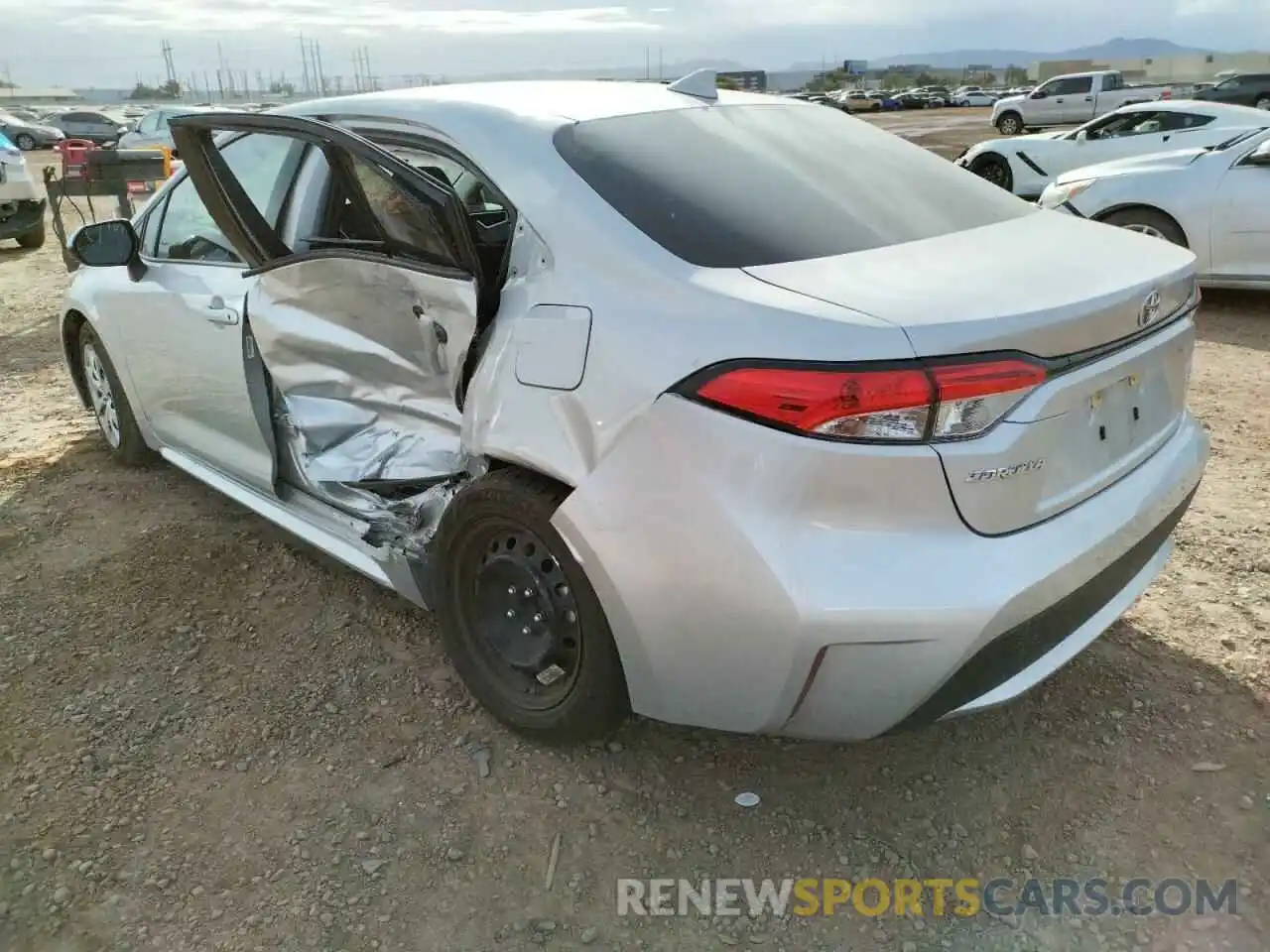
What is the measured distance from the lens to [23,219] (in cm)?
1102

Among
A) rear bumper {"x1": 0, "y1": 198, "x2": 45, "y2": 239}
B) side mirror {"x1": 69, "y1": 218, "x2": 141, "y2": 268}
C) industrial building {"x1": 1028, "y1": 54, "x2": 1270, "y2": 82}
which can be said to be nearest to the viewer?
side mirror {"x1": 69, "y1": 218, "x2": 141, "y2": 268}

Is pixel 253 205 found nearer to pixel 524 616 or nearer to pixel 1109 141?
pixel 524 616

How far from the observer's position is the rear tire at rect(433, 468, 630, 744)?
91.4 inches

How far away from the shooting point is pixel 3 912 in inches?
87.6

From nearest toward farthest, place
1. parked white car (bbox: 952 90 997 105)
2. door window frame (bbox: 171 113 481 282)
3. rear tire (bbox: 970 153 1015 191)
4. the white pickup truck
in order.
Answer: door window frame (bbox: 171 113 481 282) < rear tire (bbox: 970 153 1015 191) < the white pickup truck < parked white car (bbox: 952 90 997 105)

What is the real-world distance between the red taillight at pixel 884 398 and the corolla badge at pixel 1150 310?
52cm

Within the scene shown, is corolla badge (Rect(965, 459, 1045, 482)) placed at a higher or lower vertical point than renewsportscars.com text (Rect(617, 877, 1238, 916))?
higher

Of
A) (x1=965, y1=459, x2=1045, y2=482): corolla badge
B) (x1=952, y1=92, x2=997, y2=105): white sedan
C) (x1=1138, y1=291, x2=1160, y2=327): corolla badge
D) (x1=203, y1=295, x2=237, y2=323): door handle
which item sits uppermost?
(x1=952, y1=92, x2=997, y2=105): white sedan

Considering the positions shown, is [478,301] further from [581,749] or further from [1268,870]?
[1268,870]

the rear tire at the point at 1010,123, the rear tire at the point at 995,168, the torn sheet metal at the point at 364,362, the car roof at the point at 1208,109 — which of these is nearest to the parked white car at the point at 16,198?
the torn sheet metal at the point at 364,362

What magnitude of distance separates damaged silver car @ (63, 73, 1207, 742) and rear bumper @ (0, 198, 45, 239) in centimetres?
940

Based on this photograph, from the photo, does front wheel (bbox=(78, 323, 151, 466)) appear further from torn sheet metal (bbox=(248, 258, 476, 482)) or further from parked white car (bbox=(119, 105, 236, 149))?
parked white car (bbox=(119, 105, 236, 149))

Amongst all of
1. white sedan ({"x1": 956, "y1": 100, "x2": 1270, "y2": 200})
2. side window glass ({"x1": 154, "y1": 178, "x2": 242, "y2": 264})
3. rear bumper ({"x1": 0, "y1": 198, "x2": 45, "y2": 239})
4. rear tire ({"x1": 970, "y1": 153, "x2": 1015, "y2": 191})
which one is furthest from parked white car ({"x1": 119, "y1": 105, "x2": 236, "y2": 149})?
side window glass ({"x1": 154, "y1": 178, "x2": 242, "y2": 264})

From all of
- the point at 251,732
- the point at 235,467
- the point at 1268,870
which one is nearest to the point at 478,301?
the point at 251,732
